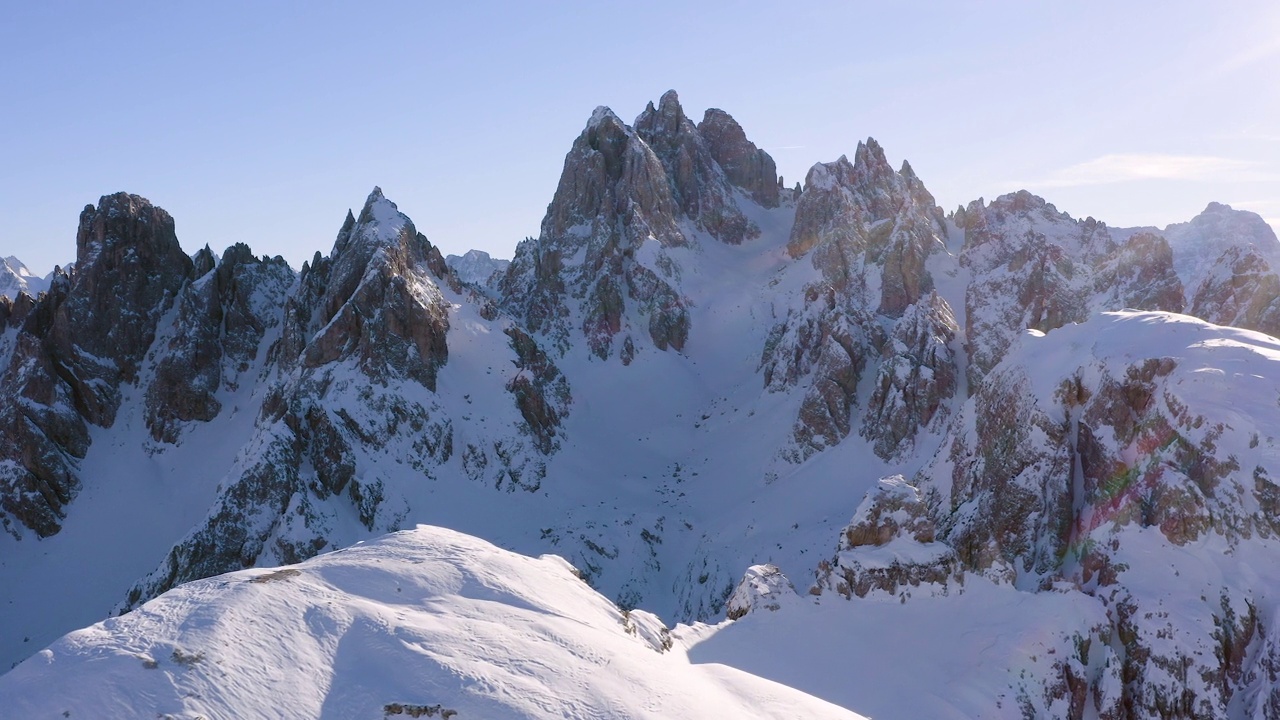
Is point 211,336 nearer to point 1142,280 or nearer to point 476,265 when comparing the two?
point 1142,280

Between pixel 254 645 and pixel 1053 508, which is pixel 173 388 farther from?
pixel 1053 508

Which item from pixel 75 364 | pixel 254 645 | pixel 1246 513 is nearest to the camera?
pixel 254 645

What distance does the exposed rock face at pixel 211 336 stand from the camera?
6506cm

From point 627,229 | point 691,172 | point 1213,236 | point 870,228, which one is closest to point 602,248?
point 627,229

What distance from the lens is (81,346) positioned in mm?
65688

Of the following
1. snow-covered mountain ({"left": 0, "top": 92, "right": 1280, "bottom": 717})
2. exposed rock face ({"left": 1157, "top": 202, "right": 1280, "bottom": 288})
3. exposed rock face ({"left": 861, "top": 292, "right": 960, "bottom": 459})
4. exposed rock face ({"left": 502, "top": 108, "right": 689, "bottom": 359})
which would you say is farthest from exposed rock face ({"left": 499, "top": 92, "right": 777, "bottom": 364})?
exposed rock face ({"left": 1157, "top": 202, "right": 1280, "bottom": 288})

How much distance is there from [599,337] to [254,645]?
61.6m

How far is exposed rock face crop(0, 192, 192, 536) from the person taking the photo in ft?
191

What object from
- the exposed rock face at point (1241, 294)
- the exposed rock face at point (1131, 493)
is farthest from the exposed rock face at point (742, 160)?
the exposed rock face at point (1131, 493)

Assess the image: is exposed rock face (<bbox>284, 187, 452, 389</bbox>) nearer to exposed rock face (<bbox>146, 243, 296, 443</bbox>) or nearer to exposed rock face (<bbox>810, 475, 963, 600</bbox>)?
exposed rock face (<bbox>146, 243, 296, 443</bbox>)

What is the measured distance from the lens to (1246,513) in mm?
25219

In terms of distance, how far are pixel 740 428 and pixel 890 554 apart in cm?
3267

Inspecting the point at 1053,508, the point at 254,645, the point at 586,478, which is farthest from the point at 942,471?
the point at 254,645

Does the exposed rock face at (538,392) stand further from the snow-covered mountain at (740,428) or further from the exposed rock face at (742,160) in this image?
the exposed rock face at (742,160)
